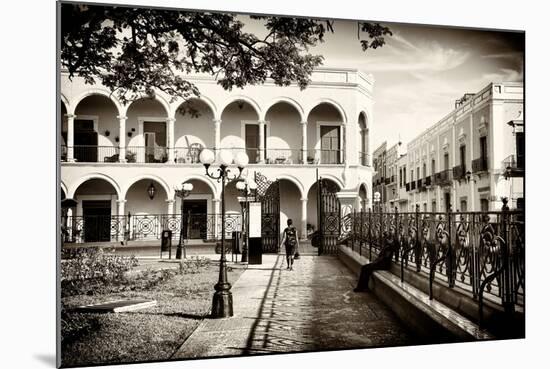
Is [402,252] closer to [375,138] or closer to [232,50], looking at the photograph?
[375,138]

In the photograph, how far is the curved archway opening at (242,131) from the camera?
17.0 ft

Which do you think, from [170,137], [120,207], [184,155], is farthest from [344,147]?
[120,207]

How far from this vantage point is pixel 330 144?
5.42m

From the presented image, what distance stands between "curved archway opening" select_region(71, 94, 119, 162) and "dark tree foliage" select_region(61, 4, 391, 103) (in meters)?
0.15

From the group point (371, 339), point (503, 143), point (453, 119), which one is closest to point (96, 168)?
point (371, 339)

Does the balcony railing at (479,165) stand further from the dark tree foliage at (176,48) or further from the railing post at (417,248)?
the dark tree foliage at (176,48)

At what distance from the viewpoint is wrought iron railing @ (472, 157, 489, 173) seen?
5.65m

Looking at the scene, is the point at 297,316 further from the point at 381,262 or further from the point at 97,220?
the point at 97,220

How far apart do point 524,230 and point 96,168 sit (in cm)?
371

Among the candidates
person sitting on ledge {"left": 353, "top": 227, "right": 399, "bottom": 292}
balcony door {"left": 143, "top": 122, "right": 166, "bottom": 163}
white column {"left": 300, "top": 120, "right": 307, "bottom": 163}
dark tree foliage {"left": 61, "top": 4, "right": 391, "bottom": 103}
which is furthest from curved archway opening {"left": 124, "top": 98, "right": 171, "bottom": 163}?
person sitting on ledge {"left": 353, "top": 227, "right": 399, "bottom": 292}

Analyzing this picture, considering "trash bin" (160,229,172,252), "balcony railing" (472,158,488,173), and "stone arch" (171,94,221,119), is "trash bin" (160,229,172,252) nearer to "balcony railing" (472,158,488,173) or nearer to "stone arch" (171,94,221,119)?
"stone arch" (171,94,221,119)

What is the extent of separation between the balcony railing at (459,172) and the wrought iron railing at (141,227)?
6.54 feet

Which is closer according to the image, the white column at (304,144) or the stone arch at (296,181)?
the stone arch at (296,181)

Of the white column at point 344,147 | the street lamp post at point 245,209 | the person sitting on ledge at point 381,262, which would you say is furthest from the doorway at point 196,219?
the person sitting on ledge at point 381,262
